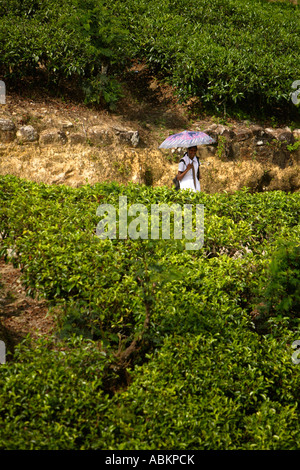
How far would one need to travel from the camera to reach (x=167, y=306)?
4.36 metres

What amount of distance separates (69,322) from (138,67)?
7.32 metres

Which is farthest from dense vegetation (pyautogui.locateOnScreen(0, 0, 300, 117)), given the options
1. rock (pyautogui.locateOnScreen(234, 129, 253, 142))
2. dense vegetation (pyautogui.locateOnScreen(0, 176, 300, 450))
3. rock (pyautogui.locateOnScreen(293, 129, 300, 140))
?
dense vegetation (pyautogui.locateOnScreen(0, 176, 300, 450))

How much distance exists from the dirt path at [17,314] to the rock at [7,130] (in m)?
2.99

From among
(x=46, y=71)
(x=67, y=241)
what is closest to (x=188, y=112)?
(x=46, y=71)

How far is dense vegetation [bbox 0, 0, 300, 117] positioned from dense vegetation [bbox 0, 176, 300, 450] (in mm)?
3348

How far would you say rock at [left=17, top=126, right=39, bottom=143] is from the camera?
26.0 feet

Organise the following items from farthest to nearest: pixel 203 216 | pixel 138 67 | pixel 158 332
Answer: pixel 138 67
pixel 203 216
pixel 158 332

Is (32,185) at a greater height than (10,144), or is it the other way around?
(10,144)

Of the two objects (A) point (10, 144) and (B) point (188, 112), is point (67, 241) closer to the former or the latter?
(A) point (10, 144)

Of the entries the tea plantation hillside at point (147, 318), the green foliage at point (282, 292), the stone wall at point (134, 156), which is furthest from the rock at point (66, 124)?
the green foliage at point (282, 292)

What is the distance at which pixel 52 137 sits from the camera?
8.09m

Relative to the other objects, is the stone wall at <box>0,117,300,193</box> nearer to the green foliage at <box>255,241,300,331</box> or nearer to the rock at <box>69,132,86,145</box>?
the rock at <box>69,132,86,145</box>

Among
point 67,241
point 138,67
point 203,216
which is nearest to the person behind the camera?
point 67,241

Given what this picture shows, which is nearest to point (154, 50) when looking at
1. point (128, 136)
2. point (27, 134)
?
point (128, 136)
